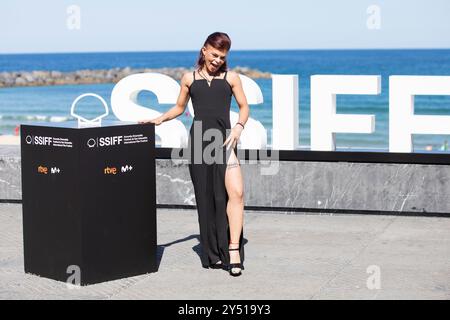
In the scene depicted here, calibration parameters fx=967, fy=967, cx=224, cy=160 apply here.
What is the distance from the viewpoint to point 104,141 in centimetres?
712

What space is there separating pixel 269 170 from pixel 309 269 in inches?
114

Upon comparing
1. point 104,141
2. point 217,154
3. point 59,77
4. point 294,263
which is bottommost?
point 294,263

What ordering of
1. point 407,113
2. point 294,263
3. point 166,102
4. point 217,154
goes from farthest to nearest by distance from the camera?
point 166,102 < point 407,113 < point 294,263 < point 217,154

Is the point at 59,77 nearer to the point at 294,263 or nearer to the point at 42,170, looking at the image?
the point at 294,263

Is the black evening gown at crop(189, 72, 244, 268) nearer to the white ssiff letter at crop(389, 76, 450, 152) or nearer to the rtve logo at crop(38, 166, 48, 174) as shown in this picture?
the rtve logo at crop(38, 166, 48, 174)

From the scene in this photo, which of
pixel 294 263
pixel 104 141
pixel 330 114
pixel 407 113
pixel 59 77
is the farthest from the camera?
pixel 59 77

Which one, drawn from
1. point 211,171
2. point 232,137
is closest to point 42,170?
point 211,171

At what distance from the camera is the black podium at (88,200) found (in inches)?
279

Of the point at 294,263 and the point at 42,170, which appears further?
the point at 294,263

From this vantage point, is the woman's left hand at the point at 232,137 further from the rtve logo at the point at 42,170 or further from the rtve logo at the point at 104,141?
the rtve logo at the point at 42,170

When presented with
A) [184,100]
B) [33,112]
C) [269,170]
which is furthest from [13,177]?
[33,112]

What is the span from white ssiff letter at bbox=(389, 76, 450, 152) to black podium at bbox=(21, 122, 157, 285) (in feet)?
12.8

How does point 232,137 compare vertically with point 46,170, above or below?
above

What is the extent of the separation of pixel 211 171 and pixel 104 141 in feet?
3.33
